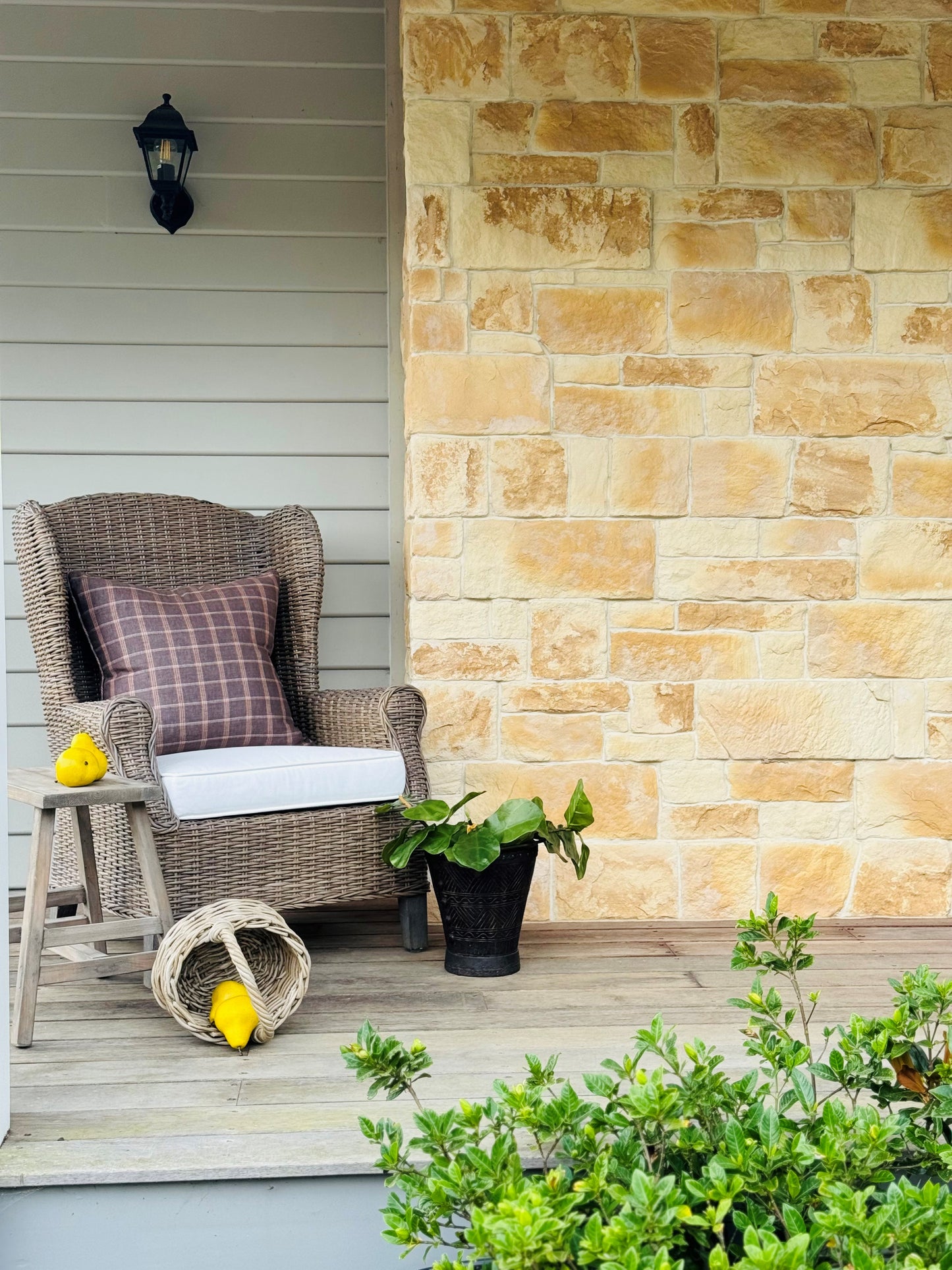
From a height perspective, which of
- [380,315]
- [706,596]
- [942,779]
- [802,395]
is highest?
[380,315]

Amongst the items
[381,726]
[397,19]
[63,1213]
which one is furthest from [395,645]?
[63,1213]

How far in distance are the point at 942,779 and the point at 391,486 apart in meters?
1.75

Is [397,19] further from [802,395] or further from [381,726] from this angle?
[381,726]

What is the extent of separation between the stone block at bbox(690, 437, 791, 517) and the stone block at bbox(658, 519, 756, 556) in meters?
0.03

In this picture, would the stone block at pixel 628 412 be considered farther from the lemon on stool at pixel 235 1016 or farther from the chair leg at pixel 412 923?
the lemon on stool at pixel 235 1016

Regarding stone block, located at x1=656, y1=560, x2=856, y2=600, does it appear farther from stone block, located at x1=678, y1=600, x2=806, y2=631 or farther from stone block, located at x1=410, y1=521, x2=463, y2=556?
stone block, located at x1=410, y1=521, x2=463, y2=556

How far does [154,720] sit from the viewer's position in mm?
2533

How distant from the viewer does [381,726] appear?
290cm

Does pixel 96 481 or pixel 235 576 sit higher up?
pixel 96 481

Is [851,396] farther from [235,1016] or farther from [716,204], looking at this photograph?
[235,1016]

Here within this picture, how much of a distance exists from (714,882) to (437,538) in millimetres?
1147

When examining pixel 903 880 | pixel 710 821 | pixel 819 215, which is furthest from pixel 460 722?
pixel 819 215

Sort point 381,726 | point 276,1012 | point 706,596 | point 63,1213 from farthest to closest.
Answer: point 706,596, point 381,726, point 276,1012, point 63,1213

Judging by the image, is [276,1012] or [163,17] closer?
[276,1012]
